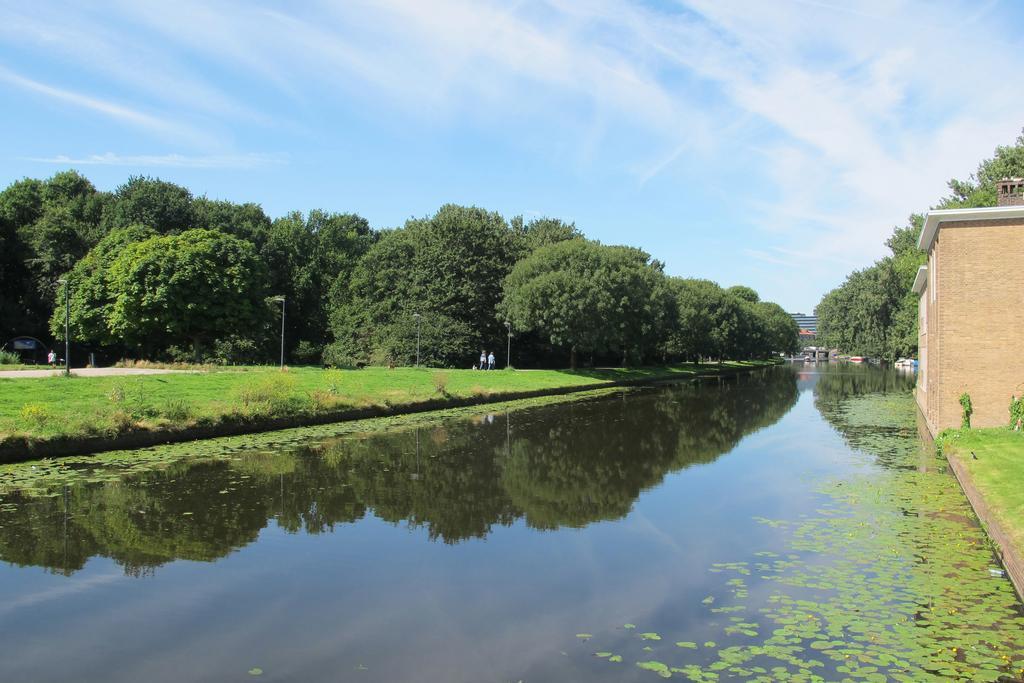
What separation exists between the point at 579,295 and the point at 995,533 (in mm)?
42213

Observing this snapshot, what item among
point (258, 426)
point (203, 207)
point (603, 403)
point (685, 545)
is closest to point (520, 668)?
point (685, 545)

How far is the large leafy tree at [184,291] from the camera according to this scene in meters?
46.8

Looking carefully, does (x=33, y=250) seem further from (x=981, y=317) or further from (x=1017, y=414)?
(x=1017, y=414)

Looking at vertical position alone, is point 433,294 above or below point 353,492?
above

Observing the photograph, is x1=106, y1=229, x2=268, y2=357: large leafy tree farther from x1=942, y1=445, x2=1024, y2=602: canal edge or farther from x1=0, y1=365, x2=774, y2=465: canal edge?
x1=942, y1=445, x2=1024, y2=602: canal edge

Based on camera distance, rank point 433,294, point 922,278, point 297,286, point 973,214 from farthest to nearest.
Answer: point 297,286 < point 433,294 < point 922,278 < point 973,214

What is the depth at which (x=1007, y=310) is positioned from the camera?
68.3 feet

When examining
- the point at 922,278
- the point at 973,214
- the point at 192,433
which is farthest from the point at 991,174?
the point at 192,433

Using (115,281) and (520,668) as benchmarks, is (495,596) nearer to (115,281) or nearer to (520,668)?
(520,668)

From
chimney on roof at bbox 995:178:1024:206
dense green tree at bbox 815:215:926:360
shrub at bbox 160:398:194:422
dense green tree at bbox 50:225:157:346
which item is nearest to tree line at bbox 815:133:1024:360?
dense green tree at bbox 815:215:926:360

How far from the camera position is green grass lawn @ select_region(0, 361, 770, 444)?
18.3 metres

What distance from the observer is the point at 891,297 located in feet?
327

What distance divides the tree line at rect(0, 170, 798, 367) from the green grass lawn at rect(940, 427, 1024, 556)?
33615 millimetres

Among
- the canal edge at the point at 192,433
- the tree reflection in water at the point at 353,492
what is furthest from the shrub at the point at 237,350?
the tree reflection in water at the point at 353,492
